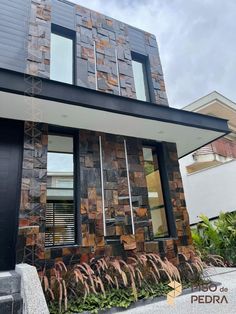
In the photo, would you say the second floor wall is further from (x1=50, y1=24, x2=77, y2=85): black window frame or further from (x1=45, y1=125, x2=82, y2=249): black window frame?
(x1=45, y1=125, x2=82, y2=249): black window frame

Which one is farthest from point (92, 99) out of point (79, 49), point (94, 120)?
point (79, 49)

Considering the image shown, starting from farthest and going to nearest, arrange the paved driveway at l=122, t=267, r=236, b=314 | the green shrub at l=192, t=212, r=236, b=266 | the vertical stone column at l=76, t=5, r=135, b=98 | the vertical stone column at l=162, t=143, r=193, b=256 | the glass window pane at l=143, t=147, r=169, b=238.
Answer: the green shrub at l=192, t=212, r=236, b=266 < the vertical stone column at l=76, t=5, r=135, b=98 < the glass window pane at l=143, t=147, r=169, b=238 < the vertical stone column at l=162, t=143, r=193, b=256 < the paved driveway at l=122, t=267, r=236, b=314

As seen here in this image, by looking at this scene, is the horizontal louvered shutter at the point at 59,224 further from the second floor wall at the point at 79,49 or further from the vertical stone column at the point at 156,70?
the vertical stone column at the point at 156,70

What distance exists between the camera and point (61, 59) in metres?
5.67

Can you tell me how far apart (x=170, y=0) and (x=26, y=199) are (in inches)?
276

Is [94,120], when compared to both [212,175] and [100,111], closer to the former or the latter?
[100,111]

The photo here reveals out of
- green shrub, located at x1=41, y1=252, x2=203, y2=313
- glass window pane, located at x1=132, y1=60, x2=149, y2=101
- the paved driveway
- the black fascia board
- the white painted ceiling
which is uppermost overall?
glass window pane, located at x1=132, y1=60, x2=149, y2=101

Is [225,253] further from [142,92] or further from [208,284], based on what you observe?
[142,92]

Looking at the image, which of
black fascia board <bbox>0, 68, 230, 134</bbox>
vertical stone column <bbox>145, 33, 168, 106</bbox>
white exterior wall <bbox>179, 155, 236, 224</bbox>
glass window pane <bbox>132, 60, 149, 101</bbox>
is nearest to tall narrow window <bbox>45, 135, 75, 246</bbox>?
black fascia board <bbox>0, 68, 230, 134</bbox>

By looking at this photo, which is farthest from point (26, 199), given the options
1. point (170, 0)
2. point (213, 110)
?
point (213, 110)

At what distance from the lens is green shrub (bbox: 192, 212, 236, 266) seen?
6820 mm

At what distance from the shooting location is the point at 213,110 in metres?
12.6

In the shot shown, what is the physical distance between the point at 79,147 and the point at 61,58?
2518mm

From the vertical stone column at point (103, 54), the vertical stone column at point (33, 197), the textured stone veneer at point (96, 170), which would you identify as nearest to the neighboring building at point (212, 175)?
the textured stone veneer at point (96, 170)
